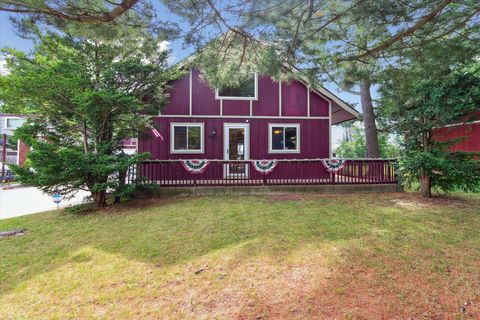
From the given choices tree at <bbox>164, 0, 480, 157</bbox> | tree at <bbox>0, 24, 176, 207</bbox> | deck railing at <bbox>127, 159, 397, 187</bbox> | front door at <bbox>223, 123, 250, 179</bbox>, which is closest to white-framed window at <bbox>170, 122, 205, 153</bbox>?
front door at <bbox>223, 123, 250, 179</bbox>

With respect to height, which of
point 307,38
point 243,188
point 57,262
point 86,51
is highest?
point 86,51

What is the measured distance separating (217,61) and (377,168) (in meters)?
6.36

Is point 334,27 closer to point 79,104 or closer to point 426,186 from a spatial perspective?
point 426,186

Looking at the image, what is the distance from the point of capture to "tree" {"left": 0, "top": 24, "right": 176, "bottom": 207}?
5410 mm

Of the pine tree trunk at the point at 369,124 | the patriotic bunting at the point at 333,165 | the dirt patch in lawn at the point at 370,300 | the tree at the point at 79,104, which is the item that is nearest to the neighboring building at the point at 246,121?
the patriotic bunting at the point at 333,165

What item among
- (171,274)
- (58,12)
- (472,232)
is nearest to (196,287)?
(171,274)

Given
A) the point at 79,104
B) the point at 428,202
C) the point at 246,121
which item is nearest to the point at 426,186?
the point at 428,202

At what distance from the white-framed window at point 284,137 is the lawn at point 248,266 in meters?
4.74

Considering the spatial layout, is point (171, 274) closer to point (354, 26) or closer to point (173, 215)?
point (173, 215)

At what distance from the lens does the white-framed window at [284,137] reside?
394 inches

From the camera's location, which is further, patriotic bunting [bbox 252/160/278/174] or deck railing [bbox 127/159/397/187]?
patriotic bunting [bbox 252/160/278/174]

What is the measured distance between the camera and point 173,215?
556 cm

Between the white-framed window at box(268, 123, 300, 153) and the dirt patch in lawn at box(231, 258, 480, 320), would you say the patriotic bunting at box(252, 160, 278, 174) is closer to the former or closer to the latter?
the white-framed window at box(268, 123, 300, 153)

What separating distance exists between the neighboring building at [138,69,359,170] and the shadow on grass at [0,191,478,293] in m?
3.49
